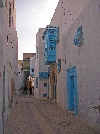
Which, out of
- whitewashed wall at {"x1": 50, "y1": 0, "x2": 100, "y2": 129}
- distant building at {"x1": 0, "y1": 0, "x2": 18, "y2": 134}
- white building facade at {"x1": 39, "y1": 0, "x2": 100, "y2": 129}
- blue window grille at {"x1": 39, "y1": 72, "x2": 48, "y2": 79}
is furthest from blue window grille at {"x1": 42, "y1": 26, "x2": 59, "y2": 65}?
distant building at {"x1": 0, "y1": 0, "x2": 18, "y2": 134}

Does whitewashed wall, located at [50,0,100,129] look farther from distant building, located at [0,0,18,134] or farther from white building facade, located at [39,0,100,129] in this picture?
distant building, located at [0,0,18,134]

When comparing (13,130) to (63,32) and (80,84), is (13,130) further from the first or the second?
(63,32)

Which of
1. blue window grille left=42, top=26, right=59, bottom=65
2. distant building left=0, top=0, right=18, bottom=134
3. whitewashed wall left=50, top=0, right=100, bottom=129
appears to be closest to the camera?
distant building left=0, top=0, right=18, bottom=134

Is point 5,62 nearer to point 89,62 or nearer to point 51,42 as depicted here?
point 89,62

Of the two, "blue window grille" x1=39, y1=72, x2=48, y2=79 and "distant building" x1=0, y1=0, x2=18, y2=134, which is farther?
"blue window grille" x1=39, y1=72, x2=48, y2=79

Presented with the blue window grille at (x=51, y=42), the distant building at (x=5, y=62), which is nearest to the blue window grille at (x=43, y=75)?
the blue window grille at (x=51, y=42)

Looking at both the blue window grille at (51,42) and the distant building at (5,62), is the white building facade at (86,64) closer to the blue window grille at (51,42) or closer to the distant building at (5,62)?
the distant building at (5,62)

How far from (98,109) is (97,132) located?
74cm

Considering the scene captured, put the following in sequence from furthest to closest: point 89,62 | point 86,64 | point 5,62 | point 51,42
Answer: point 51,42
point 86,64
point 89,62
point 5,62

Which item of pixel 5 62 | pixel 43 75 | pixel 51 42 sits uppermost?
pixel 51 42

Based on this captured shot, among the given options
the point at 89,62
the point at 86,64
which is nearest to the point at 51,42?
the point at 86,64

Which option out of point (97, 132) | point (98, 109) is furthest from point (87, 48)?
point (97, 132)

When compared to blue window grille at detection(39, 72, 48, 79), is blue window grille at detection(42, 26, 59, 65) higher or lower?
higher

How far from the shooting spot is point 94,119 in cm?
816
